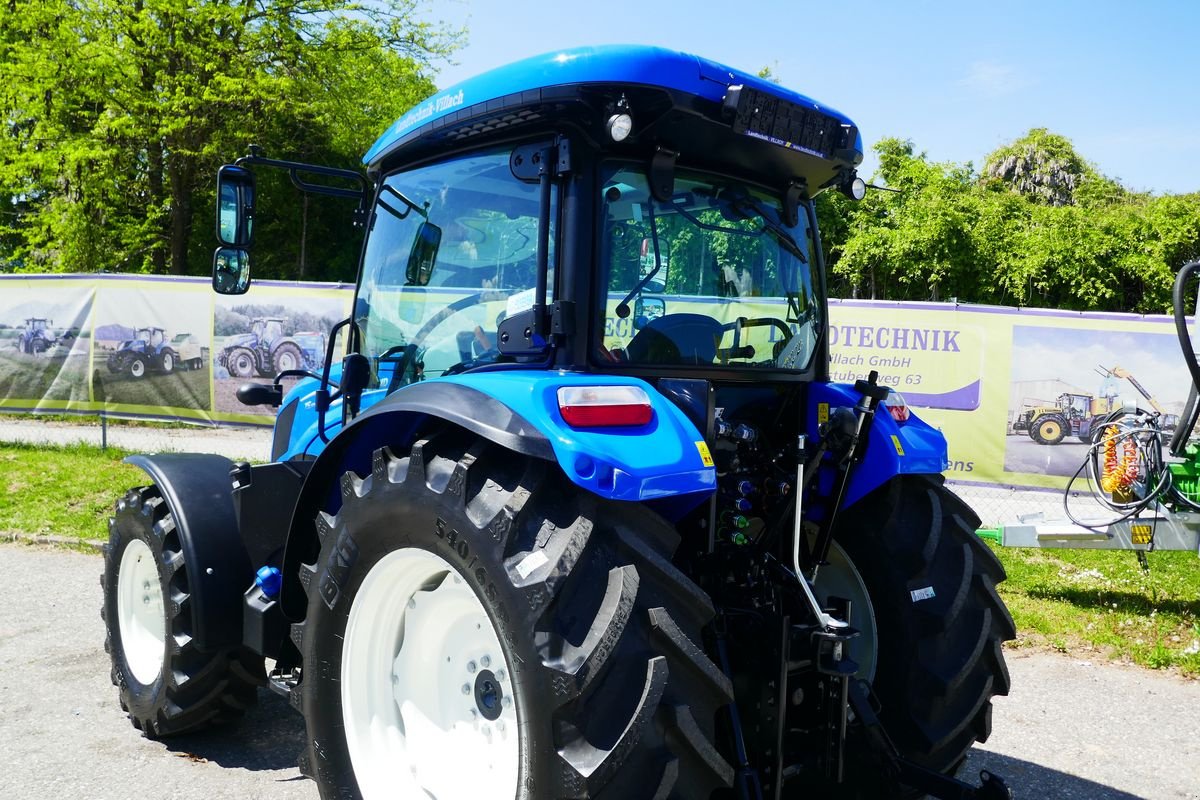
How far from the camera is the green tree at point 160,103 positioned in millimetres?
17734

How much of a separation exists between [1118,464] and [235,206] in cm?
591

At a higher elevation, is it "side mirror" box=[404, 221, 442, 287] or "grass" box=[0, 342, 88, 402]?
"side mirror" box=[404, 221, 442, 287]

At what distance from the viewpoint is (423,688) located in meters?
2.71

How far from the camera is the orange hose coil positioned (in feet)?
20.6

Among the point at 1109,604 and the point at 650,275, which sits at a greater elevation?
the point at 650,275

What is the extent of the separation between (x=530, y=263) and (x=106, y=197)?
20.2 metres

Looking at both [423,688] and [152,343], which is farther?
[152,343]

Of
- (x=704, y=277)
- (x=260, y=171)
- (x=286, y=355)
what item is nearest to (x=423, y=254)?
(x=704, y=277)

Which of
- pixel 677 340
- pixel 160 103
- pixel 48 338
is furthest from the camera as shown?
pixel 160 103

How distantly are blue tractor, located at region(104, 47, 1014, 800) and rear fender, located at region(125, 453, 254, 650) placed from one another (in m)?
0.01

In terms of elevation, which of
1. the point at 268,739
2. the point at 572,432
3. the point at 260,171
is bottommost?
the point at 268,739

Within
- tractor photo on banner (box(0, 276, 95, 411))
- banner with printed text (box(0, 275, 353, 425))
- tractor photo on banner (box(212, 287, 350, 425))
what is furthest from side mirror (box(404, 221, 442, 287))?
tractor photo on banner (box(0, 276, 95, 411))

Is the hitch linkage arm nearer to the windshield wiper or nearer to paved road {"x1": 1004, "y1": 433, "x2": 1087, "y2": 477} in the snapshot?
the windshield wiper

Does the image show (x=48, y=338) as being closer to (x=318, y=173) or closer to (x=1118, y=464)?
(x=318, y=173)
